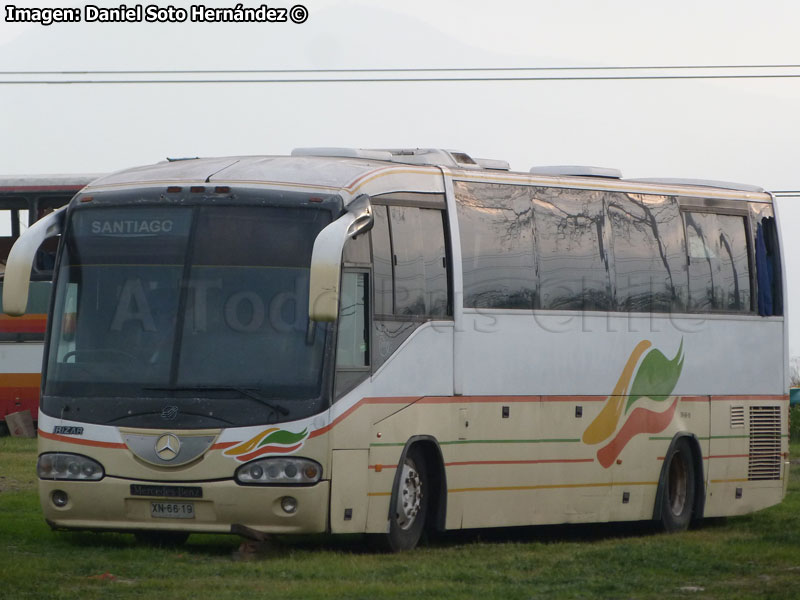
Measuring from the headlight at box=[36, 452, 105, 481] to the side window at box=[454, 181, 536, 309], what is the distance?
367 centimetres

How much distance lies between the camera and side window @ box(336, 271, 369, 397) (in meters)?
13.6

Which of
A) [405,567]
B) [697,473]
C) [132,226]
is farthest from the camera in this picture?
[697,473]

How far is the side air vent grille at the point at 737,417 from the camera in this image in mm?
18547

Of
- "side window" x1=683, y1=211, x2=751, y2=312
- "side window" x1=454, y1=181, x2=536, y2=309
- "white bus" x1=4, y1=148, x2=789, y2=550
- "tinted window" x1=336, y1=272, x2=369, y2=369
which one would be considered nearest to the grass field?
"white bus" x1=4, y1=148, x2=789, y2=550

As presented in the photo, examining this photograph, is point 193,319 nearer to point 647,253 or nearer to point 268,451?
point 268,451

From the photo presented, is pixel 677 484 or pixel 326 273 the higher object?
pixel 326 273

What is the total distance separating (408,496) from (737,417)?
553 cm

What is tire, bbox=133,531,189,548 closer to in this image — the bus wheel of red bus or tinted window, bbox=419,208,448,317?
the bus wheel of red bus

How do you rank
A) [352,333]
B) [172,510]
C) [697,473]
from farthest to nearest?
[697,473], [352,333], [172,510]

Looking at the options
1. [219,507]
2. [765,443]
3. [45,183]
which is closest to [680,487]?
[765,443]

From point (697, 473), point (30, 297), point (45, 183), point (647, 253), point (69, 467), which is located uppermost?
point (45, 183)

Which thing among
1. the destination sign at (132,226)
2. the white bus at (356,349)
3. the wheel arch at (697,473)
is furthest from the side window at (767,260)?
the destination sign at (132,226)

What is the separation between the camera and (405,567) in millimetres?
12938

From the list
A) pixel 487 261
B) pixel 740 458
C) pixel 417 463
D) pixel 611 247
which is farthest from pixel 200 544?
pixel 740 458
